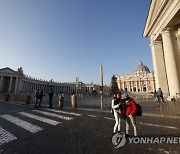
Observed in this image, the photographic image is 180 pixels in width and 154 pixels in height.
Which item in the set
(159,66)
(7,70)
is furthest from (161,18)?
(7,70)

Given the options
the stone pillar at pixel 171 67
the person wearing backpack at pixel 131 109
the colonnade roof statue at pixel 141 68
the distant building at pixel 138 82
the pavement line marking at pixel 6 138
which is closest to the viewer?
the pavement line marking at pixel 6 138

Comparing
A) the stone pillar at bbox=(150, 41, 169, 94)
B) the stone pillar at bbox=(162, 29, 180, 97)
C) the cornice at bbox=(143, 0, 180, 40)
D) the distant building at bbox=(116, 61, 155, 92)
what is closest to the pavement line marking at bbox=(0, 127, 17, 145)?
the stone pillar at bbox=(162, 29, 180, 97)

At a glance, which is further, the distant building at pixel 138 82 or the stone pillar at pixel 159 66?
the distant building at pixel 138 82

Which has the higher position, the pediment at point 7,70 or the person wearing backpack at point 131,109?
the pediment at point 7,70

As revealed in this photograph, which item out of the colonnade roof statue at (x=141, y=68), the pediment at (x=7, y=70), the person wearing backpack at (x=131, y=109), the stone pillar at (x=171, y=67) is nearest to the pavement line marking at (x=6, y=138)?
the person wearing backpack at (x=131, y=109)

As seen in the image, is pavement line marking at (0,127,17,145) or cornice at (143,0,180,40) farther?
cornice at (143,0,180,40)

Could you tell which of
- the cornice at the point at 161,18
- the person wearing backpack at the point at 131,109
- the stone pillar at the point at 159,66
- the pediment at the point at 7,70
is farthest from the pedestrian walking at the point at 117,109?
the pediment at the point at 7,70

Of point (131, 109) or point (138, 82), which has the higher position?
point (138, 82)

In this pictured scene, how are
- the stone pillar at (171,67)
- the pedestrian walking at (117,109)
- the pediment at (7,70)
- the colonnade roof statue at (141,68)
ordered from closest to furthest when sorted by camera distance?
the pedestrian walking at (117,109), the stone pillar at (171,67), the pediment at (7,70), the colonnade roof statue at (141,68)

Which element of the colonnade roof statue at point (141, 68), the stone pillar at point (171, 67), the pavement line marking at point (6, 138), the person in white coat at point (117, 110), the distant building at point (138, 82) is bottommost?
the pavement line marking at point (6, 138)

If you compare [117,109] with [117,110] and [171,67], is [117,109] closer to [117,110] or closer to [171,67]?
[117,110]

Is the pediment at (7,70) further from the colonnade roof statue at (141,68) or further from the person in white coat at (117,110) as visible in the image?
the colonnade roof statue at (141,68)

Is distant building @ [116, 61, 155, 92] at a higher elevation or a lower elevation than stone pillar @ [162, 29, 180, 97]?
higher

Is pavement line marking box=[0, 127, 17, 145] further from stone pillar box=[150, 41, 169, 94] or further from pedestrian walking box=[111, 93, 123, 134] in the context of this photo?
stone pillar box=[150, 41, 169, 94]
